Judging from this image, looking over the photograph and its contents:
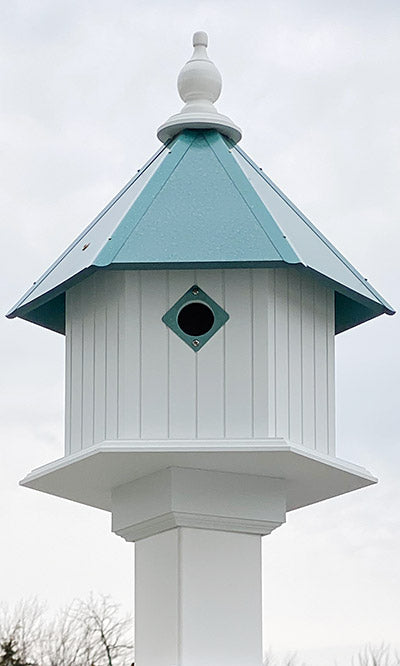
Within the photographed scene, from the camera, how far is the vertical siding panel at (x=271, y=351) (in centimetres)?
604

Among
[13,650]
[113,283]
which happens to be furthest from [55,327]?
[13,650]

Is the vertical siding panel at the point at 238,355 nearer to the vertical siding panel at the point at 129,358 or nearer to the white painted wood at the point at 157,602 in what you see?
the vertical siding panel at the point at 129,358

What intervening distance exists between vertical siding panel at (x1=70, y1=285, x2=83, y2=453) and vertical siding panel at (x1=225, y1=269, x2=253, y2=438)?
715 millimetres

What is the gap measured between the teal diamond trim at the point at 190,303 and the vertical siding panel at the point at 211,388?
2 centimetres

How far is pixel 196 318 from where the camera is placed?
6.18m

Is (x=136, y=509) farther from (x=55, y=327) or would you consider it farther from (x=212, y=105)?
(x=212, y=105)

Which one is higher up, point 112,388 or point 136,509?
point 112,388

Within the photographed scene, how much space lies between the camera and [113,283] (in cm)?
625

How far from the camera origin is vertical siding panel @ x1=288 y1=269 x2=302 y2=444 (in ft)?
20.2

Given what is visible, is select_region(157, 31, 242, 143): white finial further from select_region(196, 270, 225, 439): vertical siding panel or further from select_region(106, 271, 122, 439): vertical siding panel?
select_region(196, 270, 225, 439): vertical siding panel

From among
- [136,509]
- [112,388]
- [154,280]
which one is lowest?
[136,509]

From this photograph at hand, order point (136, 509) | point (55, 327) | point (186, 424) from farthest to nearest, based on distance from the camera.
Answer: point (55, 327)
point (136, 509)
point (186, 424)

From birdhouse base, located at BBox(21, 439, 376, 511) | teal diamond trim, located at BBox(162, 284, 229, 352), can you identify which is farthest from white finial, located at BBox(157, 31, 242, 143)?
birdhouse base, located at BBox(21, 439, 376, 511)

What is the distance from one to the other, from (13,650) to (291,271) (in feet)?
41.4
